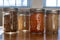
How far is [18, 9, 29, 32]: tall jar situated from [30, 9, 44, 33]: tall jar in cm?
4

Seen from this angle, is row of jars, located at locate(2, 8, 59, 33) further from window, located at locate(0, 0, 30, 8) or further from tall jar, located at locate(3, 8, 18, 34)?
window, located at locate(0, 0, 30, 8)

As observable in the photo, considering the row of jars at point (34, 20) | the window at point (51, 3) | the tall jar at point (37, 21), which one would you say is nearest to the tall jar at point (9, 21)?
the row of jars at point (34, 20)

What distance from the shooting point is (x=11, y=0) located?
120cm

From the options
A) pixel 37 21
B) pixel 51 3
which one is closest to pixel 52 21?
pixel 37 21

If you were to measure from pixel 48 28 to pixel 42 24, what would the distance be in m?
0.05

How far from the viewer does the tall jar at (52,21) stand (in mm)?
1048

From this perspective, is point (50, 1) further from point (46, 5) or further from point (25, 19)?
point (25, 19)

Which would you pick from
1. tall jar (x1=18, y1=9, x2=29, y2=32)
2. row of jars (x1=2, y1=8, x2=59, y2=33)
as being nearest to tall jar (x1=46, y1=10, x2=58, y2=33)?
row of jars (x1=2, y1=8, x2=59, y2=33)

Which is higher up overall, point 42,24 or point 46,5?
point 46,5

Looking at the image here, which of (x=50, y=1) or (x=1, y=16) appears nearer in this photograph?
(x=1, y=16)

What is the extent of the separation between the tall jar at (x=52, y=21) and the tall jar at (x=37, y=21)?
0.04 meters

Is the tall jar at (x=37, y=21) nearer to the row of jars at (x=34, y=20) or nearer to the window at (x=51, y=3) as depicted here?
the row of jars at (x=34, y=20)

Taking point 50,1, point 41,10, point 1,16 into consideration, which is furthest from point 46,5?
point 1,16

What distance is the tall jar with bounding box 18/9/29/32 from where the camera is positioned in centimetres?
109
